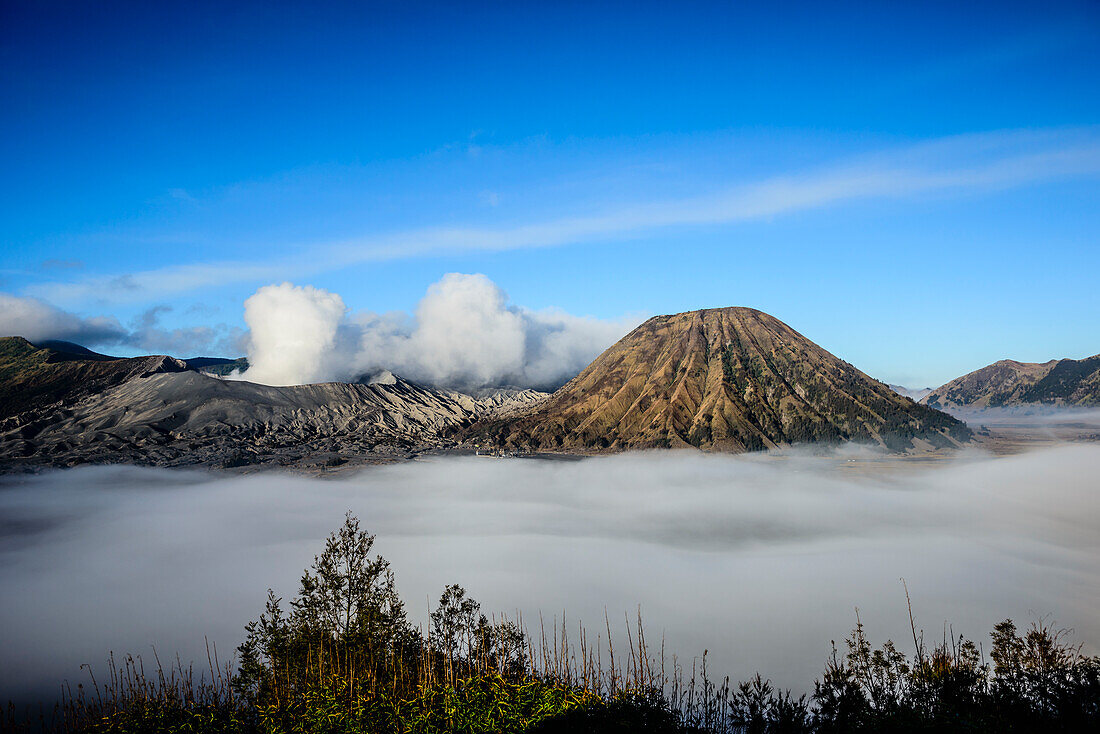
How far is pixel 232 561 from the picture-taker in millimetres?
149500

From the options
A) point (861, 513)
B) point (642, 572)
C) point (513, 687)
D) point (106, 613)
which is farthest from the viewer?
point (861, 513)

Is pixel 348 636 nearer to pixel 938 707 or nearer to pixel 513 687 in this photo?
pixel 513 687

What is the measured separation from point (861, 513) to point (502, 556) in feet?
355

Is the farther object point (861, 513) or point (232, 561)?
point (861, 513)

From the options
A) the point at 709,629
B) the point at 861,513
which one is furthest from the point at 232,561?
the point at 861,513

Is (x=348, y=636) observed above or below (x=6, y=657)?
above

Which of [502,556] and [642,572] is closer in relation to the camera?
[642,572]

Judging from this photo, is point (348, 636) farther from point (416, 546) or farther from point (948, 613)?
point (416, 546)

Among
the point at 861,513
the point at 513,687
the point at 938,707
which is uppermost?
the point at 513,687

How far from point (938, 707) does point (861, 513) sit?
175m

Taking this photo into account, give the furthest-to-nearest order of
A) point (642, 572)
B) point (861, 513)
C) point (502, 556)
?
point (861, 513) < point (502, 556) < point (642, 572)

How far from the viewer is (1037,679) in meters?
25.1

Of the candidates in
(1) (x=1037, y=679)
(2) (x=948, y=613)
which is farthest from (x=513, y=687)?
(2) (x=948, y=613)

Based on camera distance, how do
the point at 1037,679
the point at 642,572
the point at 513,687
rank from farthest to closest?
the point at 642,572 → the point at 1037,679 → the point at 513,687
